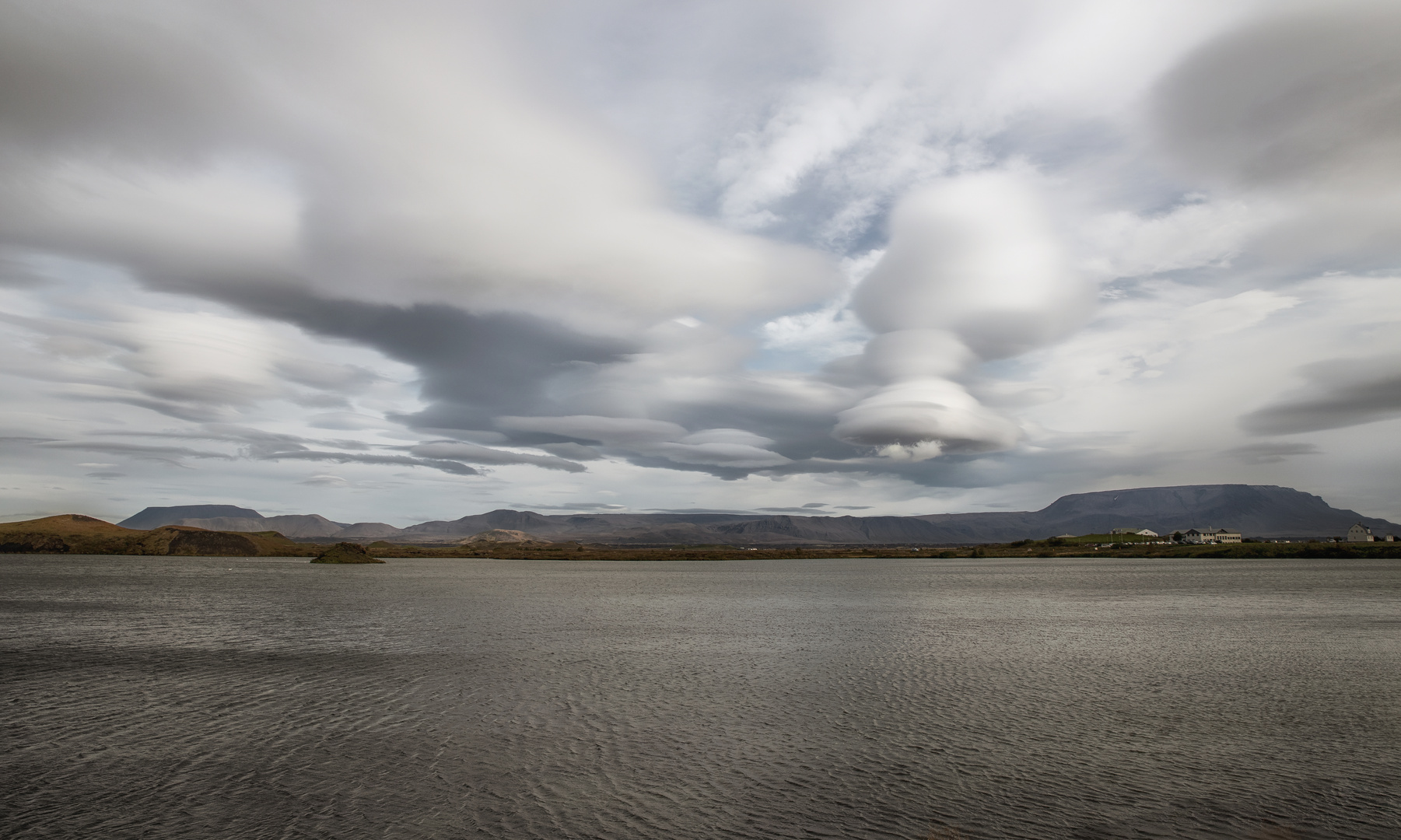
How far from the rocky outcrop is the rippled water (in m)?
142

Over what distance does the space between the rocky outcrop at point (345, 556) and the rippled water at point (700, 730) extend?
465ft

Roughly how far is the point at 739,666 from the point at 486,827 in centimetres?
1902

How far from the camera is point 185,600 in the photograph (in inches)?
2542

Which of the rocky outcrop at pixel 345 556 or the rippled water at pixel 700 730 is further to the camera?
the rocky outcrop at pixel 345 556

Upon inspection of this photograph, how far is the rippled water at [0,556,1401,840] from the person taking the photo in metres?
13.7

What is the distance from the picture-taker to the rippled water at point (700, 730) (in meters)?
13.7

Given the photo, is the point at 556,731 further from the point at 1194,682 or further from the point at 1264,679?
the point at 1264,679

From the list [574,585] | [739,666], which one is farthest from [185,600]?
[739,666]

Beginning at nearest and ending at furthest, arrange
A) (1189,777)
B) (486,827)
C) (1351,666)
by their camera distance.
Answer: (486,827) → (1189,777) → (1351,666)

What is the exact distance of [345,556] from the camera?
183 m

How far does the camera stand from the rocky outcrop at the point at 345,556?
180125mm

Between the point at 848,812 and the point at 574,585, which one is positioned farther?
the point at 574,585

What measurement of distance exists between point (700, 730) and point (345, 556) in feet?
606

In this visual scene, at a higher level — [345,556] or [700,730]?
[345,556]
